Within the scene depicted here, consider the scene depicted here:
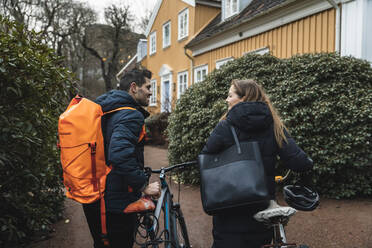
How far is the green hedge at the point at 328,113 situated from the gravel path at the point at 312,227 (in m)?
0.43

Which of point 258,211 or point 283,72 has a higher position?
point 283,72

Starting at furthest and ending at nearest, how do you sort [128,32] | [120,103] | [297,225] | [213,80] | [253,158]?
[128,32] < [213,80] < [297,225] < [120,103] < [253,158]

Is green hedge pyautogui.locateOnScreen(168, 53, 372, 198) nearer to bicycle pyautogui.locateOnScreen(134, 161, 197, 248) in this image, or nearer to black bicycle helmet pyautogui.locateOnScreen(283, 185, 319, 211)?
bicycle pyautogui.locateOnScreen(134, 161, 197, 248)

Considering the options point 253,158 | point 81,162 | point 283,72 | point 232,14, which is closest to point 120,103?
point 81,162

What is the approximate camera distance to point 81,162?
2.12 metres

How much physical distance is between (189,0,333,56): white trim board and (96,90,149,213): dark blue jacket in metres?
7.20

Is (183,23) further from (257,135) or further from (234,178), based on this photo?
(234,178)

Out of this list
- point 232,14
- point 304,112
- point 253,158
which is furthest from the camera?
point 232,14

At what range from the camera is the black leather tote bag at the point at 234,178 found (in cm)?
191

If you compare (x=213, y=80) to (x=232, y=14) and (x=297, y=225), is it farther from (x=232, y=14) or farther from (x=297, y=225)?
(x=232, y=14)

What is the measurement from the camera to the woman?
2.06 m

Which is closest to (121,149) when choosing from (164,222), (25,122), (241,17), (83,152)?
(83,152)

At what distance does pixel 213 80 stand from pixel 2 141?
510 centimetres

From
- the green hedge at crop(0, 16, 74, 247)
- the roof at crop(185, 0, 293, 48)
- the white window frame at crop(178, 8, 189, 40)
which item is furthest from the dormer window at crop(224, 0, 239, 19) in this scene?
the green hedge at crop(0, 16, 74, 247)
